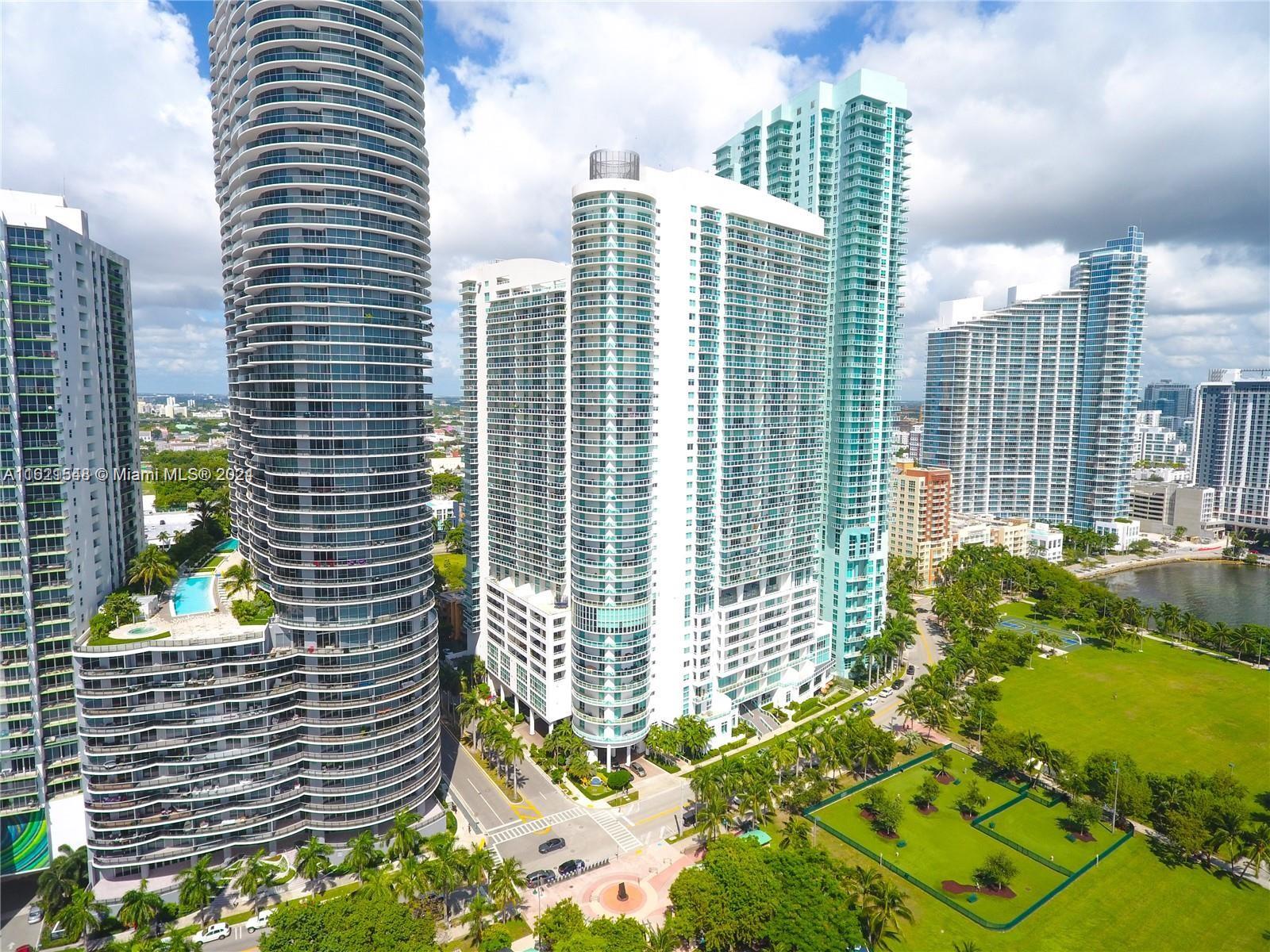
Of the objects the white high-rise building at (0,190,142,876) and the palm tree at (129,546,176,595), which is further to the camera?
the palm tree at (129,546,176,595)


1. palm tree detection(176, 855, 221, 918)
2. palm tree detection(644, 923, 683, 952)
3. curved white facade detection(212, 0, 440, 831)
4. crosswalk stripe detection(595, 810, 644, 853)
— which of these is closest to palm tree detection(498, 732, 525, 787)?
crosswalk stripe detection(595, 810, 644, 853)

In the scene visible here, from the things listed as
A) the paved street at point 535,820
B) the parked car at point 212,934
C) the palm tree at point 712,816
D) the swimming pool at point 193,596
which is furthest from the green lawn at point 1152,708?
the swimming pool at point 193,596

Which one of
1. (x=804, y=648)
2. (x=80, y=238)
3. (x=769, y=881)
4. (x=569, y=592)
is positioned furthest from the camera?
(x=804, y=648)

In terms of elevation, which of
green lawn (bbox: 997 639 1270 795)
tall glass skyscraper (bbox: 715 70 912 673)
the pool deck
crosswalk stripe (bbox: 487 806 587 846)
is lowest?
crosswalk stripe (bbox: 487 806 587 846)

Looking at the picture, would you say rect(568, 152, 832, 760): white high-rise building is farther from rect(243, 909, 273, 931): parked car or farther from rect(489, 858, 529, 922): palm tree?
rect(243, 909, 273, 931): parked car

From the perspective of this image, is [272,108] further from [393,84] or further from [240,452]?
[240,452]

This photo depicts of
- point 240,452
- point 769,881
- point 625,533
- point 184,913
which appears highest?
point 240,452

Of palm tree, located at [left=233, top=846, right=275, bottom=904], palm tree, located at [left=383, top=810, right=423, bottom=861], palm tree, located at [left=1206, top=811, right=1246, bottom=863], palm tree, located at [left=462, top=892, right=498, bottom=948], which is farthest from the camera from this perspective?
palm tree, located at [left=1206, top=811, right=1246, bottom=863]

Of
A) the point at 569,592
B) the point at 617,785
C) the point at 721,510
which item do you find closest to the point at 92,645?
the point at 569,592
